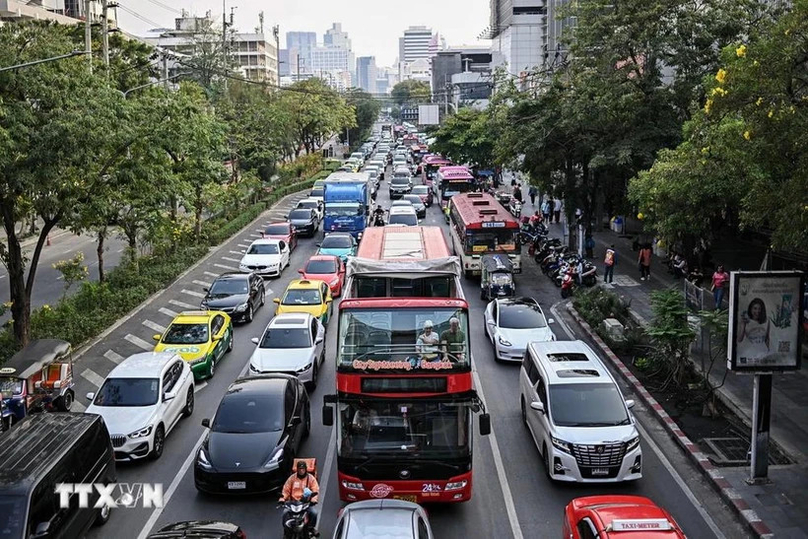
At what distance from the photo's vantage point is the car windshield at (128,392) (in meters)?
15.9

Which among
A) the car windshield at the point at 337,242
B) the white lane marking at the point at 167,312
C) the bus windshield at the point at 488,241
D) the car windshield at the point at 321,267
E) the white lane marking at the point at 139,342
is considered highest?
the bus windshield at the point at 488,241

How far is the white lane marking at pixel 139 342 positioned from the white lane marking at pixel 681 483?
527 inches

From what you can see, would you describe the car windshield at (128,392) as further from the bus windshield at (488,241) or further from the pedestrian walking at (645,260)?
the pedestrian walking at (645,260)

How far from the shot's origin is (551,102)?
3469 cm

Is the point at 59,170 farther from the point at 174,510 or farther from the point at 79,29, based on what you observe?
the point at 79,29

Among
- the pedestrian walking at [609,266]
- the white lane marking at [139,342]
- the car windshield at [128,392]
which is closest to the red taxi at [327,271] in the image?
the white lane marking at [139,342]

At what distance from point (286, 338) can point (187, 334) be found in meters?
2.67

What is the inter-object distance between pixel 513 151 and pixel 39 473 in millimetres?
26767

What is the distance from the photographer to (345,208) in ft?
134

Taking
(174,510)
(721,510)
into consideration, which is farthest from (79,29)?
(721,510)

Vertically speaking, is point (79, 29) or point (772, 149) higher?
point (79, 29)

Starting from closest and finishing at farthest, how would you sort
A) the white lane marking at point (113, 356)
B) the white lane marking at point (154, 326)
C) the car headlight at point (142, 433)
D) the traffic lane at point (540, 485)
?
the traffic lane at point (540, 485) < the car headlight at point (142, 433) < the white lane marking at point (113, 356) < the white lane marking at point (154, 326)

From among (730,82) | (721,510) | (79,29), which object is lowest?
(721,510)

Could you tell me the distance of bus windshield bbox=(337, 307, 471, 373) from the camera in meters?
12.1
